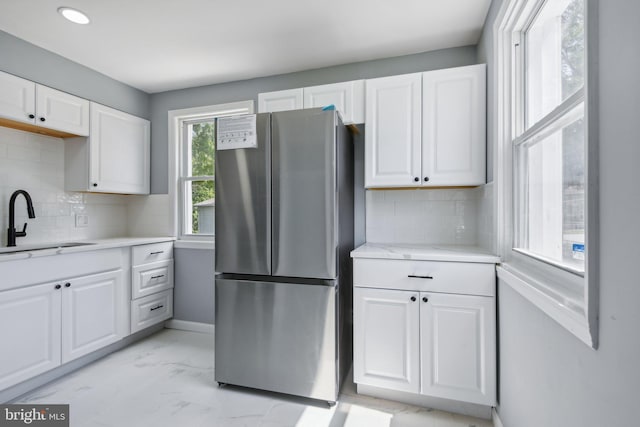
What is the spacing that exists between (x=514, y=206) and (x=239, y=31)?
2.06m

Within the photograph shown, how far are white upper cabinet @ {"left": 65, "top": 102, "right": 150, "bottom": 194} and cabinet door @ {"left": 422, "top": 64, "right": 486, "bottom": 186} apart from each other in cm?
270

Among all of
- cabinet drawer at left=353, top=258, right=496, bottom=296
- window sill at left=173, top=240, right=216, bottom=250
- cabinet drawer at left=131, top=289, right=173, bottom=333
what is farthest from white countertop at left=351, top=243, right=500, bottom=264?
cabinet drawer at left=131, top=289, right=173, bottom=333

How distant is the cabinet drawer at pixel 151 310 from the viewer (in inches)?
107

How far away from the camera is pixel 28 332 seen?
76.7 inches

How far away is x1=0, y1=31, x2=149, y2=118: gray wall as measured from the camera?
7.20 feet

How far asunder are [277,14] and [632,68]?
1.90 meters

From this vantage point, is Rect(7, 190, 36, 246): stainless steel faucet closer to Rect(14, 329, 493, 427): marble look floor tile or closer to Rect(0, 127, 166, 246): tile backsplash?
Rect(0, 127, 166, 246): tile backsplash

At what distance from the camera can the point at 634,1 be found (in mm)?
595

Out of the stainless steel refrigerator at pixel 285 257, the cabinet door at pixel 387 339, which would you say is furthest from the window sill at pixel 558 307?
the stainless steel refrigerator at pixel 285 257

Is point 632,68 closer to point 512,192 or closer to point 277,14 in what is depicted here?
point 512,192

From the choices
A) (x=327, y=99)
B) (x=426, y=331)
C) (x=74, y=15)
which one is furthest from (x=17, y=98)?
(x=426, y=331)

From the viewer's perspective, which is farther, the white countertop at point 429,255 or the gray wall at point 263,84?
the gray wall at point 263,84

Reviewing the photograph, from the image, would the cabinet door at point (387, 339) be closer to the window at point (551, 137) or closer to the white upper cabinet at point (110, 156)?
the window at point (551, 137)

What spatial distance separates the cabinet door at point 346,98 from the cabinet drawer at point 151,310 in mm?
2301
